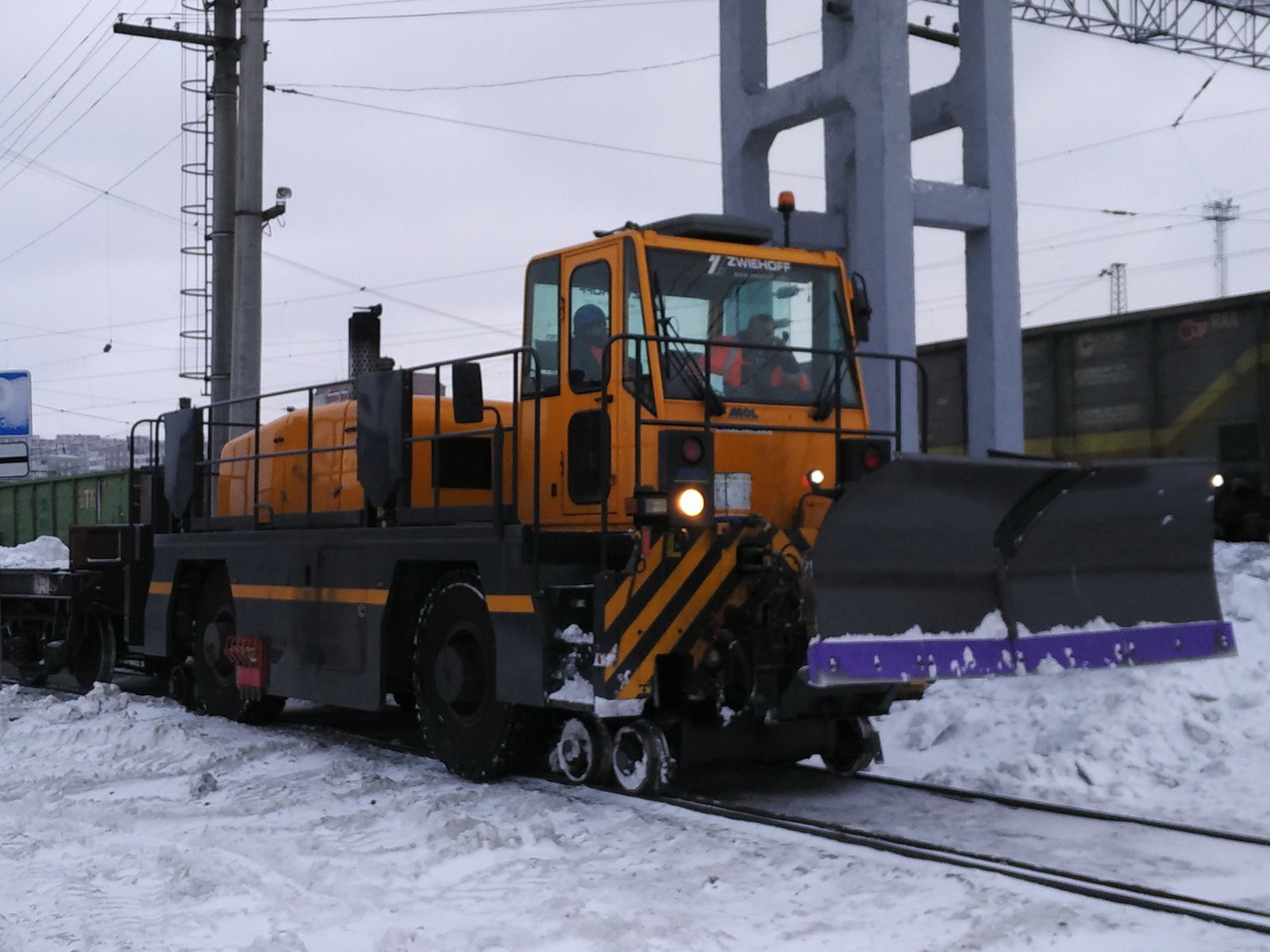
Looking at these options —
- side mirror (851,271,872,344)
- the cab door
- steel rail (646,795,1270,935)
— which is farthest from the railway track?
side mirror (851,271,872,344)

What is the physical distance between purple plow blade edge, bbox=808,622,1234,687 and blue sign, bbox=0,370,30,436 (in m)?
7.96

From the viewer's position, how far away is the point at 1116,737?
8836mm

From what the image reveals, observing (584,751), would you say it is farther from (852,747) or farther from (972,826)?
(972,826)

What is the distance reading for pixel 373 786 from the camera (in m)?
8.57

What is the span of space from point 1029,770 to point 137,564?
8.21 m

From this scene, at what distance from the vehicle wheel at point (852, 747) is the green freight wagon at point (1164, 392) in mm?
9564

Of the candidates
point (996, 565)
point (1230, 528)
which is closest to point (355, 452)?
point (996, 565)

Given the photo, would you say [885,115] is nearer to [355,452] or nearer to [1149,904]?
[355,452]

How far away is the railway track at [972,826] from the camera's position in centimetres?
577

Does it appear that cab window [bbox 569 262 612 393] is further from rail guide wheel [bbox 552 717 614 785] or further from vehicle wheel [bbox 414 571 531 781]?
rail guide wheel [bbox 552 717 614 785]

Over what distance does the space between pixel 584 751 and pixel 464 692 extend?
892 mm

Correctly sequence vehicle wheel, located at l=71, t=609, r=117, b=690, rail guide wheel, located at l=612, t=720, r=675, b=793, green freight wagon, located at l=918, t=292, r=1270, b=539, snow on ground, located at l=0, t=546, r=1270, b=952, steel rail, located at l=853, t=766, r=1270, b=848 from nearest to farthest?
1. snow on ground, located at l=0, t=546, r=1270, b=952
2. steel rail, located at l=853, t=766, r=1270, b=848
3. rail guide wheel, located at l=612, t=720, r=675, b=793
4. vehicle wheel, located at l=71, t=609, r=117, b=690
5. green freight wagon, located at l=918, t=292, r=1270, b=539

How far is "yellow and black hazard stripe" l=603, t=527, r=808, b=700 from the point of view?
24.5 ft

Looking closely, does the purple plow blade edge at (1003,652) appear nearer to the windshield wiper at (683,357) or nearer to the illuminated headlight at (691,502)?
the illuminated headlight at (691,502)
